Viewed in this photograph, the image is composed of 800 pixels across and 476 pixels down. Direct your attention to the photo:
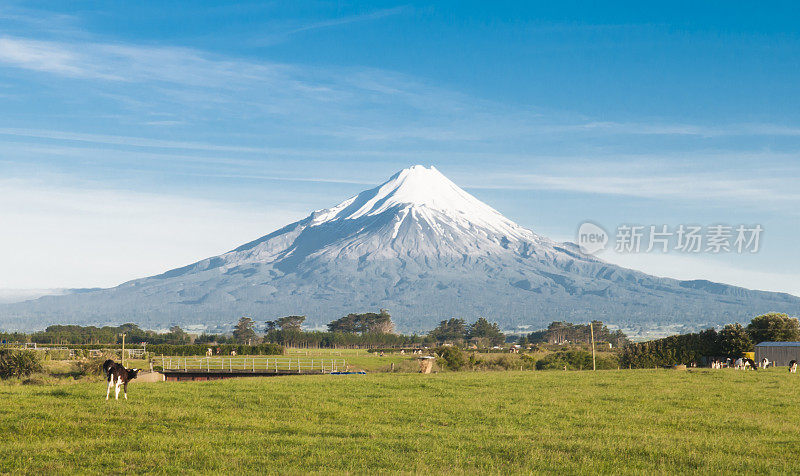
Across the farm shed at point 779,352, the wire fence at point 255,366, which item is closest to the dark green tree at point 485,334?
the wire fence at point 255,366

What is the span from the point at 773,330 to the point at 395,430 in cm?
7338

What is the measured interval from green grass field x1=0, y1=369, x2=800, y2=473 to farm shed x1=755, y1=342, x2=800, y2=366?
40.2 meters

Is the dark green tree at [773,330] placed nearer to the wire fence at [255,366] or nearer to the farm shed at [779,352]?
the farm shed at [779,352]

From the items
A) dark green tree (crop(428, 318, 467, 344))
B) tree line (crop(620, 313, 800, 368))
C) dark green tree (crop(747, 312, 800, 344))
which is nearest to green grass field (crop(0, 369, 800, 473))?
tree line (crop(620, 313, 800, 368))

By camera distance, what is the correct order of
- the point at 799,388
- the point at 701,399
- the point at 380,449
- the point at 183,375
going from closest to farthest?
the point at 380,449
the point at 701,399
the point at 799,388
the point at 183,375

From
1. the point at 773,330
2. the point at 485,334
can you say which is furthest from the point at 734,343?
the point at 485,334

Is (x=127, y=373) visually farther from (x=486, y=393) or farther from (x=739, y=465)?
(x=739, y=465)

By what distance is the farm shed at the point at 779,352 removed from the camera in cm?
6950

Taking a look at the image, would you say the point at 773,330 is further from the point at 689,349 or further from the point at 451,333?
the point at 451,333

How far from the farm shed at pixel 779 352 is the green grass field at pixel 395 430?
4020cm

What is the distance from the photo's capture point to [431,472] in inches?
605

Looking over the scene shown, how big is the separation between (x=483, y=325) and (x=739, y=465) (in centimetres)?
17278

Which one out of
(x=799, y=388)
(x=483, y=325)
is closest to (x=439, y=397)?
(x=799, y=388)

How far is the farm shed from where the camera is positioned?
69500 mm
